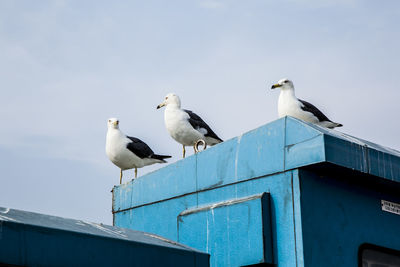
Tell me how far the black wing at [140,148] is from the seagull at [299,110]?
2.62 meters

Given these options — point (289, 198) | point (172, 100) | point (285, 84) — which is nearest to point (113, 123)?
point (172, 100)

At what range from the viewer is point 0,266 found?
14.5 ft

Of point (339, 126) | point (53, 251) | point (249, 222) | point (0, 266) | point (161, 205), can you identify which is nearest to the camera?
point (0, 266)

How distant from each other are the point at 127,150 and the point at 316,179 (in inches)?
220

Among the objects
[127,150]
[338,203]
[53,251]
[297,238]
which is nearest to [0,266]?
[53,251]

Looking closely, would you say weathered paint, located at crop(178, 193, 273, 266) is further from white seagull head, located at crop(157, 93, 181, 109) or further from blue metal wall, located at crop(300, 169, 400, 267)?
white seagull head, located at crop(157, 93, 181, 109)

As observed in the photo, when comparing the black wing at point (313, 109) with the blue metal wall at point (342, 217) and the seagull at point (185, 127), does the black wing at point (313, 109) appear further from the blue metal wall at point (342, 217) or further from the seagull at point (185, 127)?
the blue metal wall at point (342, 217)

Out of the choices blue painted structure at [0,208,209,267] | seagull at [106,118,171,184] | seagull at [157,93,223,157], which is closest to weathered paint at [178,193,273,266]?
blue painted structure at [0,208,209,267]

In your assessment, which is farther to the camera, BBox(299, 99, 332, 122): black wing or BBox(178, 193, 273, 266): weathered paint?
BBox(299, 99, 332, 122): black wing

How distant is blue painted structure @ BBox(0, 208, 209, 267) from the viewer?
14.8 ft

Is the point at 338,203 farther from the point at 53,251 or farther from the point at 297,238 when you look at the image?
the point at 53,251

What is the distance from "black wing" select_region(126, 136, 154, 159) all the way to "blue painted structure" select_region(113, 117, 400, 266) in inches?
147

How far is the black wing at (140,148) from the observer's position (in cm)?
1188

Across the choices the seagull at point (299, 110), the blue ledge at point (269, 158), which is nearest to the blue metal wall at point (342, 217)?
the blue ledge at point (269, 158)
